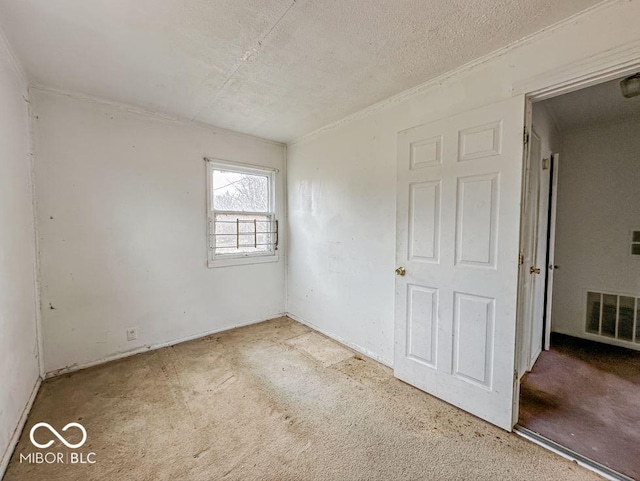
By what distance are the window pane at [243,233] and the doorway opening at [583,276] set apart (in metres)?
2.84

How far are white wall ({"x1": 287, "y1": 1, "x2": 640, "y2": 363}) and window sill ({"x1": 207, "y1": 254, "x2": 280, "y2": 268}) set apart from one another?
0.91 feet

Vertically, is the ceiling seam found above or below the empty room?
above

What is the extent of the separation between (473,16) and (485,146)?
0.71 metres

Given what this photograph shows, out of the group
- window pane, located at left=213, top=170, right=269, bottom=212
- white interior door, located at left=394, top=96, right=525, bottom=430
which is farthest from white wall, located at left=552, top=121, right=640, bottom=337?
window pane, located at left=213, top=170, right=269, bottom=212

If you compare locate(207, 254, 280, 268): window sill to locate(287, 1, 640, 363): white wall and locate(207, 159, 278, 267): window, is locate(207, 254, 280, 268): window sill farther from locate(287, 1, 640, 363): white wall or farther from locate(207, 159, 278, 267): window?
locate(287, 1, 640, 363): white wall

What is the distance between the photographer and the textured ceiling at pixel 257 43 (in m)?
1.37

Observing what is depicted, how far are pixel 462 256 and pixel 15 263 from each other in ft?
9.76

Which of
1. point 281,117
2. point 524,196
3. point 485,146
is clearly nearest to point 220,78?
point 281,117

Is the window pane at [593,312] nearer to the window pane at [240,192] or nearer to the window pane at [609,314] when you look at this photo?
the window pane at [609,314]

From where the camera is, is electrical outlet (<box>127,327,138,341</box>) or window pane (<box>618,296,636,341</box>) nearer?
electrical outlet (<box>127,327,138,341</box>)

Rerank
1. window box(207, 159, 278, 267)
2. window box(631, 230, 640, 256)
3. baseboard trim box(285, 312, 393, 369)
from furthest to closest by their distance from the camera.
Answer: window box(207, 159, 278, 267), window box(631, 230, 640, 256), baseboard trim box(285, 312, 393, 369)

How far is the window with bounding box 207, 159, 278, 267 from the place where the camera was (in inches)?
126

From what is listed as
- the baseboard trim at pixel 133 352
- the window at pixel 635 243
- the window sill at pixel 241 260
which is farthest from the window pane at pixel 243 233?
the window at pixel 635 243

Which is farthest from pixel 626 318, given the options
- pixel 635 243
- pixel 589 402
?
pixel 589 402
